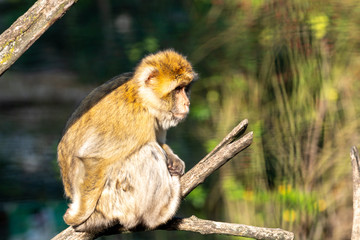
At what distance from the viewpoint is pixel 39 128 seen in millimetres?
7305

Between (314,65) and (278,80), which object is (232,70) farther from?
(314,65)

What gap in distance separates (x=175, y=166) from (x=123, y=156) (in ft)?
1.73

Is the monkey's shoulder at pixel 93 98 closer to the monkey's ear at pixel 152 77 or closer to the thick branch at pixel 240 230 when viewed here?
the monkey's ear at pixel 152 77

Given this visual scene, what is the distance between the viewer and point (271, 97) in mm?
6383

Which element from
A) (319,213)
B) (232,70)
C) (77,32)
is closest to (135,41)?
(77,32)

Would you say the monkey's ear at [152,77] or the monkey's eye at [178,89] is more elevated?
the monkey's ear at [152,77]

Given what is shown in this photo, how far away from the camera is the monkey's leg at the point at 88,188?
329 cm

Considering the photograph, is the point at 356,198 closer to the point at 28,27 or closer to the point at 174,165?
the point at 174,165

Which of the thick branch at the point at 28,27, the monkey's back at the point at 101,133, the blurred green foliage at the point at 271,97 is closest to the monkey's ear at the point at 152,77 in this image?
the monkey's back at the point at 101,133

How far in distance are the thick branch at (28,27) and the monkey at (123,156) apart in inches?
31.4

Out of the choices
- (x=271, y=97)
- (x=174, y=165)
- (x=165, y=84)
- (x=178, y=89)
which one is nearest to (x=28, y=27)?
(x=165, y=84)

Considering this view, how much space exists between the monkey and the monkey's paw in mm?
39

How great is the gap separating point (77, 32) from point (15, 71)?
1.19 metres

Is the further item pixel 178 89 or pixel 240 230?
pixel 178 89
